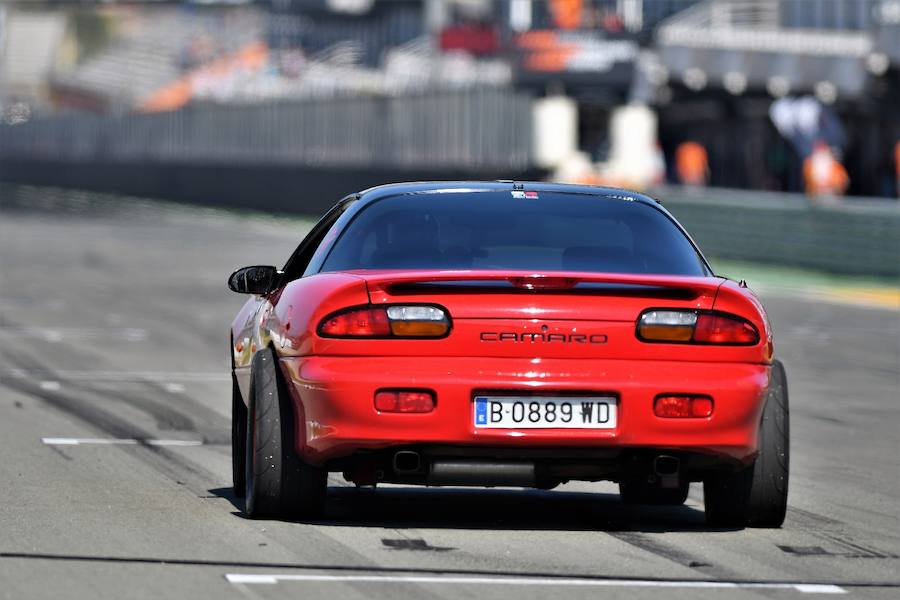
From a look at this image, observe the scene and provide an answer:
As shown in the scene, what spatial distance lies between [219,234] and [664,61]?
12.4m

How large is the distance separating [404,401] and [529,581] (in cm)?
88

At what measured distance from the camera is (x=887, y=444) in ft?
37.7

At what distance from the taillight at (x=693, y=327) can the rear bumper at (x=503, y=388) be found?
91mm

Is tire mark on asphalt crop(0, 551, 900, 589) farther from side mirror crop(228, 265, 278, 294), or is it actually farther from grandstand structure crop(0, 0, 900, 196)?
grandstand structure crop(0, 0, 900, 196)

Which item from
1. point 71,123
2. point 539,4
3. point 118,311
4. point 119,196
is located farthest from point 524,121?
point 71,123

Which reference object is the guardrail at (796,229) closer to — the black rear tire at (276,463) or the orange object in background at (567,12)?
the orange object in background at (567,12)

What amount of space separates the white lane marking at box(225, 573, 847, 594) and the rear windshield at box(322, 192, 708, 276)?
4.87 feet

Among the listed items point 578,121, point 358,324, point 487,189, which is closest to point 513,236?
point 487,189

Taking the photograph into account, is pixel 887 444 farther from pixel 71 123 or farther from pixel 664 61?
pixel 71 123

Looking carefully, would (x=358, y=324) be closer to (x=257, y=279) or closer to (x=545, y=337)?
(x=545, y=337)

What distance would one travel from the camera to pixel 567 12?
56969 mm

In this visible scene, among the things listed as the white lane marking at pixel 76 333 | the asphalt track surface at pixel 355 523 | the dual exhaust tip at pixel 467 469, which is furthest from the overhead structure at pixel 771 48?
the dual exhaust tip at pixel 467 469

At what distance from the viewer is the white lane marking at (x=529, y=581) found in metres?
6.46

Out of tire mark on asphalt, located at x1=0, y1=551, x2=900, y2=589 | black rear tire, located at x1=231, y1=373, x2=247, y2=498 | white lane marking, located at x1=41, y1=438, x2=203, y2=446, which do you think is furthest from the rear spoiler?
white lane marking, located at x1=41, y1=438, x2=203, y2=446
